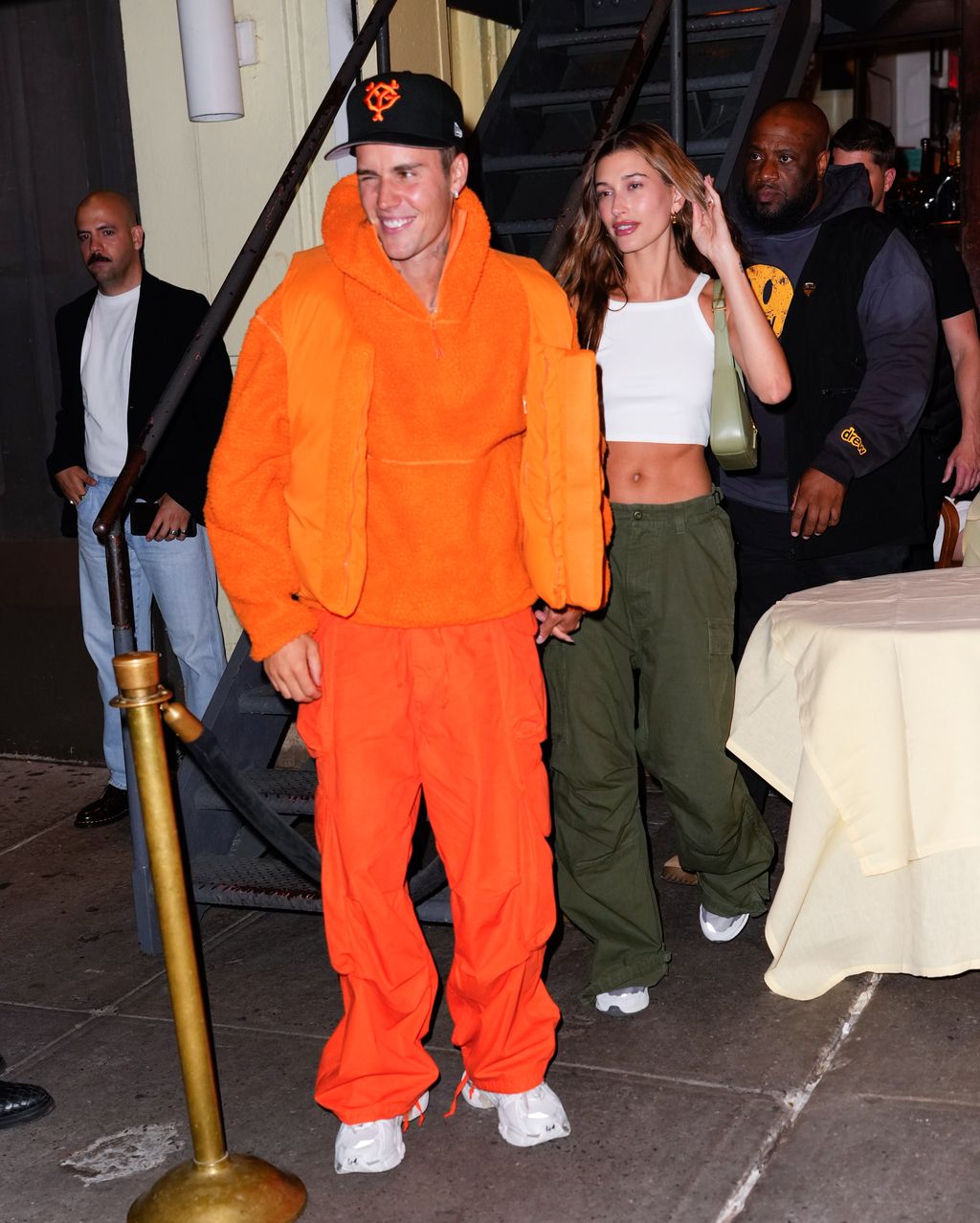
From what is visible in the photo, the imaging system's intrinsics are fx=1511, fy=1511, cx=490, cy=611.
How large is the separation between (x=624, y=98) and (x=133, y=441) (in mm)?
2107

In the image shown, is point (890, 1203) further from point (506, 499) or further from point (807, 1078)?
point (506, 499)

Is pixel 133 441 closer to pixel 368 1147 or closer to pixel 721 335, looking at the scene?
pixel 721 335

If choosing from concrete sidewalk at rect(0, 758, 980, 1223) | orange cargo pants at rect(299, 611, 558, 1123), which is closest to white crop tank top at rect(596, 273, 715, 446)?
orange cargo pants at rect(299, 611, 558, 1123)

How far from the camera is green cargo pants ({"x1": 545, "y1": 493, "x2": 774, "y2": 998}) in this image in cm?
364

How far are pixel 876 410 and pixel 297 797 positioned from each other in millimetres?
1953

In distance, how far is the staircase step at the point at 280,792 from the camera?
437 cm

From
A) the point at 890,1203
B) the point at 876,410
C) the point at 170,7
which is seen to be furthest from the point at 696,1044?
the point at 170,7

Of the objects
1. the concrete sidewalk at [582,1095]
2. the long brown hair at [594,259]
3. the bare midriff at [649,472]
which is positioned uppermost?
the long brown hair at [594,259]

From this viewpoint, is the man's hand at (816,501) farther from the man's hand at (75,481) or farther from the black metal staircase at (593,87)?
the man's hand at (75,481)

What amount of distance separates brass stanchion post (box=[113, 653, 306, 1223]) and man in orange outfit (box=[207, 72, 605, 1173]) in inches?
8.9

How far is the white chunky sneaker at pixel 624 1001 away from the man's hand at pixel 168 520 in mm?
2322

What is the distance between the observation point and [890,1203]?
2.81m

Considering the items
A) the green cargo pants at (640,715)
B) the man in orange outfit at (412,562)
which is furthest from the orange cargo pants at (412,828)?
the green cargo pants at (640,715)

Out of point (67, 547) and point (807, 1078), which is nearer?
point (807, 1078)
